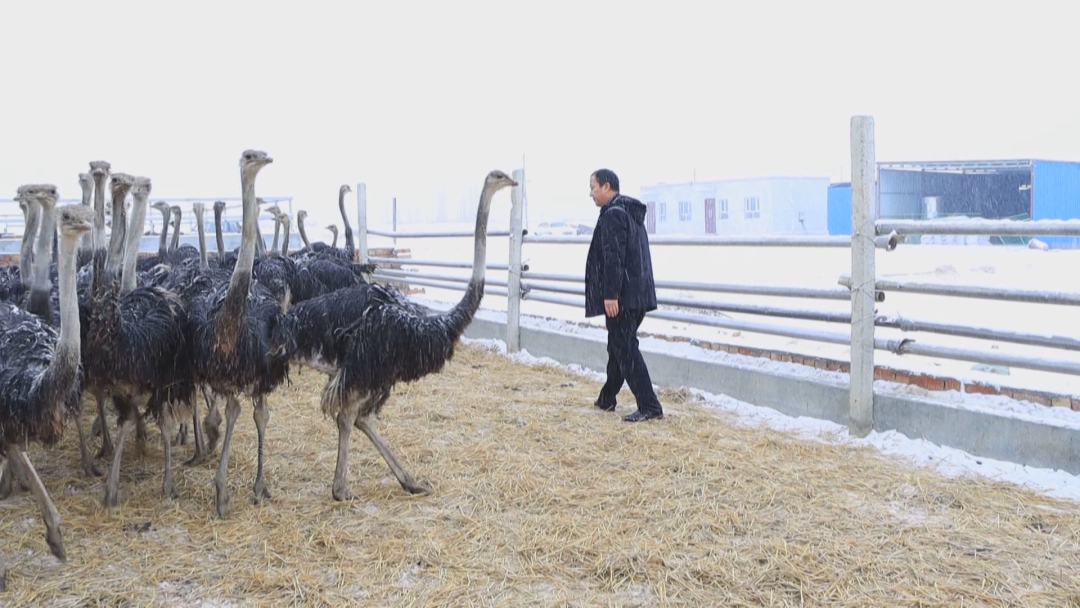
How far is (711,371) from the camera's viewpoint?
6.73 m

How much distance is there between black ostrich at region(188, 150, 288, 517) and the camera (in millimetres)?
4277

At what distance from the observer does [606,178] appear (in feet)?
21.2

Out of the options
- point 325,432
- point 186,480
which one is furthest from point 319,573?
point 325,432

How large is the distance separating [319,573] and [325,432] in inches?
90.0

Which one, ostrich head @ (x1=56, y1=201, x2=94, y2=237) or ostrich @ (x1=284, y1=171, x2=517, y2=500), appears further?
ostrich @ (x1=284, y1=171, x2=517, y2=500)

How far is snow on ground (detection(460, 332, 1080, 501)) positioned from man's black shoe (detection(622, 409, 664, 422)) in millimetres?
503

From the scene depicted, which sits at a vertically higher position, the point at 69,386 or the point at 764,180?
the point at 764,180

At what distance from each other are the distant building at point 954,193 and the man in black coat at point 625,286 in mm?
19600

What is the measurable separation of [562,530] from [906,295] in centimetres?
1023

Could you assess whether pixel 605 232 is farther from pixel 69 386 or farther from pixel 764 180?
pixel 764 180

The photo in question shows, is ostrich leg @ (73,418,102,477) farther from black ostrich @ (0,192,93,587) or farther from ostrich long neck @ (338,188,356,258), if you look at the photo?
ostrich long neck @ (338,188,356,258)

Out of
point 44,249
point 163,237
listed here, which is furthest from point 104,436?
point 163,237

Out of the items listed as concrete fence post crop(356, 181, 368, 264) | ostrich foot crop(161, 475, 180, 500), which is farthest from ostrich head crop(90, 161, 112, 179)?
concrete fence post crop(356, 181, 368, 264)

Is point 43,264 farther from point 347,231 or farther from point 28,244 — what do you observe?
point 347,231
